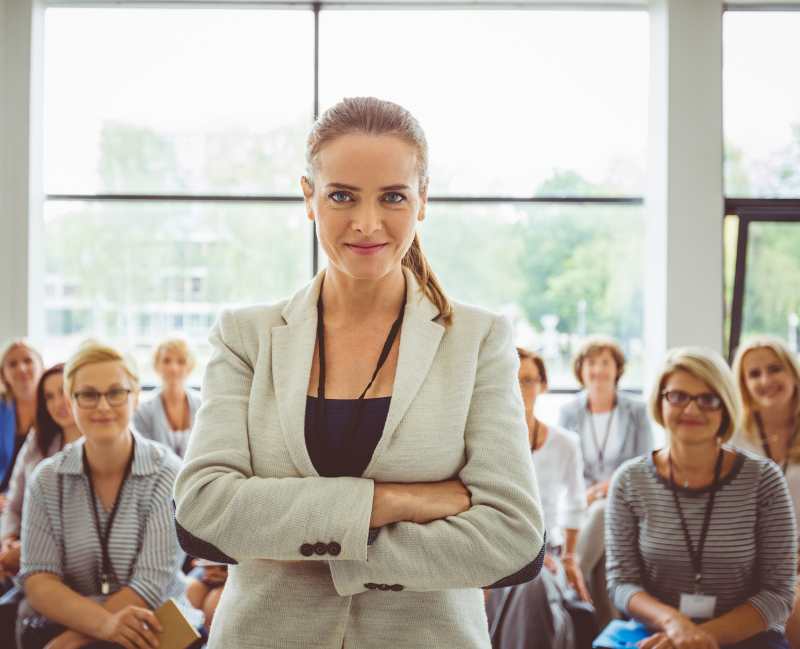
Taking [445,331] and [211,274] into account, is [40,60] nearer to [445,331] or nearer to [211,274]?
[211,274]

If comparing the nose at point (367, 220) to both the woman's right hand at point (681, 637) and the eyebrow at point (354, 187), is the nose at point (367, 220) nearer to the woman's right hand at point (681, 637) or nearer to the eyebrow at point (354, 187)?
the eyebrow at point (354, 187)

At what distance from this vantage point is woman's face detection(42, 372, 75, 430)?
391 cm

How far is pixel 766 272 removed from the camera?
6.32 m

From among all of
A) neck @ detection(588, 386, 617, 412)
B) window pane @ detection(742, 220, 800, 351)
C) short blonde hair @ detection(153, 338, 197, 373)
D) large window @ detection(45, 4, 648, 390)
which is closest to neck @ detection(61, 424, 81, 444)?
short blonde hair @ detection(153, 338, 197, 373)

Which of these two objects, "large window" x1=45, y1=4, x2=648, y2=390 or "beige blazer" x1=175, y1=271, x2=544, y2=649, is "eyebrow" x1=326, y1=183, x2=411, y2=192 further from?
"large window" x1=45, y1=4, x2=648, y2=390

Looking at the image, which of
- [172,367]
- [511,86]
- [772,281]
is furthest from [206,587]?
[772,281]

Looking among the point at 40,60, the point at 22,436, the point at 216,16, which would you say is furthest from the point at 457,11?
the point at 22,436

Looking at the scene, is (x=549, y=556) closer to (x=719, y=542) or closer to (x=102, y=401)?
(x=719, y=542)

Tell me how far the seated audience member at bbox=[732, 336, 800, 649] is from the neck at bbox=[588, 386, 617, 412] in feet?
3.66

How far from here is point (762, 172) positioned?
631 centimetres

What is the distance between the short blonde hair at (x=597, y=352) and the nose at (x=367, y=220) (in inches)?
156

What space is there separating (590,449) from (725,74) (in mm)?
3300

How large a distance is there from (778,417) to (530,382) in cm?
114

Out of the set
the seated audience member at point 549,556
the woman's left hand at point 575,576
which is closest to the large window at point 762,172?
the seated audience member at point 549,556
